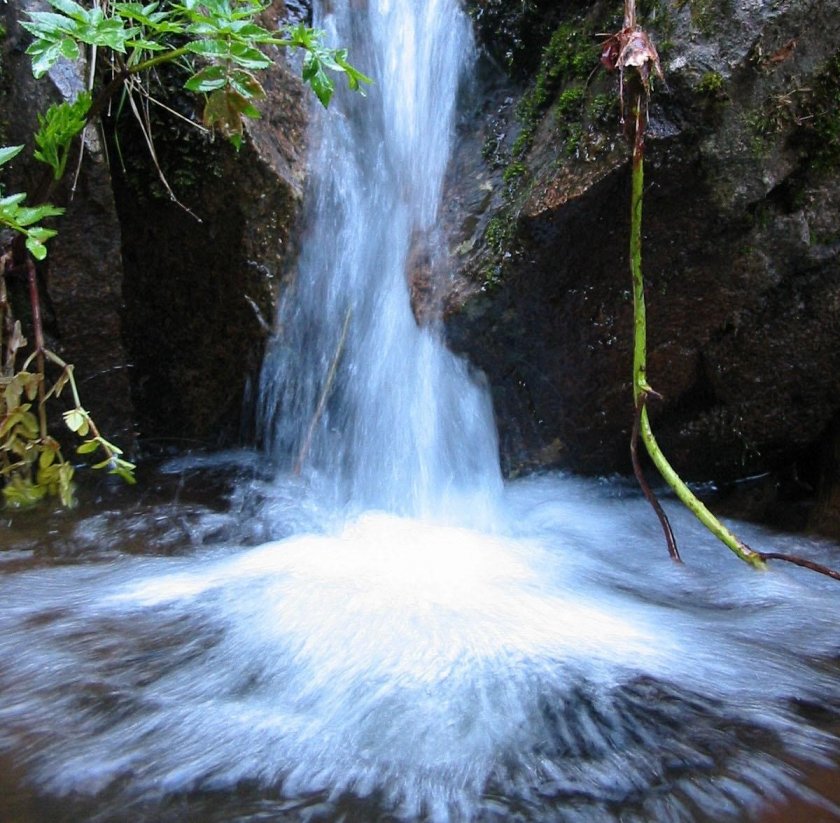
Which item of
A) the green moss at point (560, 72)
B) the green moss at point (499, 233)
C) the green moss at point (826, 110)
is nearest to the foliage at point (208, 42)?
the green moss at point (499, 233)

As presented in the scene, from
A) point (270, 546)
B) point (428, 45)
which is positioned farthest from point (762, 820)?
point (428, 45)

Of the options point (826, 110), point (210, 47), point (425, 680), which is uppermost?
point (826, 110)

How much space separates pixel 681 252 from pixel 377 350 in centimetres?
137

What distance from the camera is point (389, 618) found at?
6.58 ft

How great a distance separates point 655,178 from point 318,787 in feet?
7.70

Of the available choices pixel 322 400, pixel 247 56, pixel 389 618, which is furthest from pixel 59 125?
pixel 389 618

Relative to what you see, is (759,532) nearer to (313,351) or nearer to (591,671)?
(591,671)

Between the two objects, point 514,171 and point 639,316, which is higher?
point 514,171

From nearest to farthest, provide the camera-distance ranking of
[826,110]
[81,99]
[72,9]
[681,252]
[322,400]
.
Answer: [72,9] < [81,99] < [826,110] < [681,252] < [322,400]

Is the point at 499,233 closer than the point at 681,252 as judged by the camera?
No

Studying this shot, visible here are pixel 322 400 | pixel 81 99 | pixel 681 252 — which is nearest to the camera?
pixel 81 99

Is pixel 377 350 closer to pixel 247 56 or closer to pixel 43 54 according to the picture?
pixel 247 56

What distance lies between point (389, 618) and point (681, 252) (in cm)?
183

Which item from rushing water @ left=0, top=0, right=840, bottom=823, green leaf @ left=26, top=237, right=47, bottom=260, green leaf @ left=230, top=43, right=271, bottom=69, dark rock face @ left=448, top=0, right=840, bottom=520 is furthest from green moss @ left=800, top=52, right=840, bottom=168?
green leaf @ left=26, top=237, right=47, bottom=260
